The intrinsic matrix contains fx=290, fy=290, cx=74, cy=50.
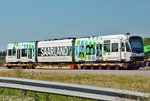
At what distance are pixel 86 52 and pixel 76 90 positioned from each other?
23892 millimetres

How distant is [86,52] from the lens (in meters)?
29.9

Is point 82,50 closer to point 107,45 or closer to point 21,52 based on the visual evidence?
point 107,45

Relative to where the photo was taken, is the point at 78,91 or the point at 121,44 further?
the point at 121,44

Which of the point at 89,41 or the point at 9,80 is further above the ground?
the point at 89,41

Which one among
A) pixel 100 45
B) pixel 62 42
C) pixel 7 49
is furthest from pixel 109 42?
pixel 7 49

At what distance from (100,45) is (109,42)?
1.14m

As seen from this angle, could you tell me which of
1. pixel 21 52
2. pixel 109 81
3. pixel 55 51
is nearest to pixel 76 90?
pixel 109 81

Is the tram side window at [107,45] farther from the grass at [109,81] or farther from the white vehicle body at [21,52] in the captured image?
the white vehicle body at [21,52]

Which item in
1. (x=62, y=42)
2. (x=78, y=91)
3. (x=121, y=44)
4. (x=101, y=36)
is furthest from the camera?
(x=62, y=42)

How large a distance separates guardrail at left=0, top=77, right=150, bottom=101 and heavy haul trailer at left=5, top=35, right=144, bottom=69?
14655 millimetres

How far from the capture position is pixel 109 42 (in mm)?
27641

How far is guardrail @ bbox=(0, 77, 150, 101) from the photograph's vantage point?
5.23 m

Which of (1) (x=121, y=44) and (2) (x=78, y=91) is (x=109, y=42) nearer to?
(1) (x=121, y=44)

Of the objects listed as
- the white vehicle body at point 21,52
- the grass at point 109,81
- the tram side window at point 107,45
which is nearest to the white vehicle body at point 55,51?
the white vehicle body at point 21,52
